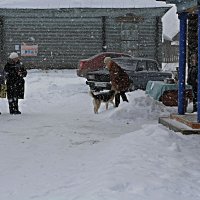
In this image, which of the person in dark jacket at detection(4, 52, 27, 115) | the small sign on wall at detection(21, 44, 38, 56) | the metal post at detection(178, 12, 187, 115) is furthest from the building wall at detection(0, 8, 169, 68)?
the metal post at detection(178, 12, 187, 115)

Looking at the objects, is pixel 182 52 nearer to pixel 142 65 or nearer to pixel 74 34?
pixel 142 65

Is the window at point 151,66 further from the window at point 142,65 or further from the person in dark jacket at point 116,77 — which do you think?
the person in dark jacket at point 116,77

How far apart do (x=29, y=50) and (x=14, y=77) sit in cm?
1402

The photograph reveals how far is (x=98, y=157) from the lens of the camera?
22.6 ft

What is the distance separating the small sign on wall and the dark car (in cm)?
980

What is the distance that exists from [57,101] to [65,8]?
34.8ft

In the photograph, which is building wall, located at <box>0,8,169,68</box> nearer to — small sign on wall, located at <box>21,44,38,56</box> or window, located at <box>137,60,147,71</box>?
small sign on wall, located at <box>21,44,38,56</box>

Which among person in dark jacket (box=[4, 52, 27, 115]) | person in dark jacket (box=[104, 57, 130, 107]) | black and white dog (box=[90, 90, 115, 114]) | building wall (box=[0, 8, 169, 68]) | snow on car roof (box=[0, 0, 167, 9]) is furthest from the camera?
building wall (box=[0, 8, 169, 68])

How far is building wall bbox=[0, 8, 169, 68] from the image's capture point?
81.7 feet

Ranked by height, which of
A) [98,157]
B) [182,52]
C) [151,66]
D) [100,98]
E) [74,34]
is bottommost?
[98,157]

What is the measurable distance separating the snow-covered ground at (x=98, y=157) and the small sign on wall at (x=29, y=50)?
43.5 ft

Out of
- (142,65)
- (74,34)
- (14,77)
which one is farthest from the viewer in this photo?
(74,34)

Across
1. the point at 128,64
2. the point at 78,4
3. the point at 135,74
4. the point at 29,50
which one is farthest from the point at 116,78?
the point at 29,50

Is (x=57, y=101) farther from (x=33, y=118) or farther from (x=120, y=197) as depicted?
(x=120, y=197)
